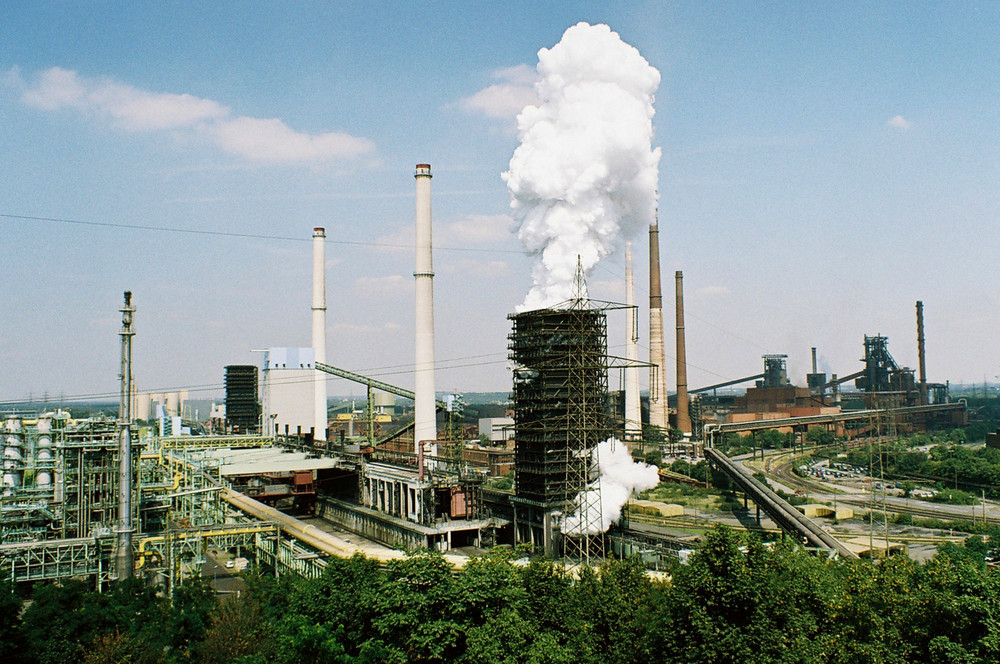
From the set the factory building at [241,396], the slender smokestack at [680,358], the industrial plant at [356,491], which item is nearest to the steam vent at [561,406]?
the industrial plant at [356,491]

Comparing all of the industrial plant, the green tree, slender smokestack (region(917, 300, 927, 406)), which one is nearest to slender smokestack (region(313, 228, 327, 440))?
the industrial plant

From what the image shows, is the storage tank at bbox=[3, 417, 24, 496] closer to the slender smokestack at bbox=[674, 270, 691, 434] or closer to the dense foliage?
the dense foliage

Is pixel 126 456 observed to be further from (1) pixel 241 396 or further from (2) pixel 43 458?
(1) pixel 241 396

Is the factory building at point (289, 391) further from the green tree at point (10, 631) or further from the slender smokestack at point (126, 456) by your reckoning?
the green tree at point (10, 631)

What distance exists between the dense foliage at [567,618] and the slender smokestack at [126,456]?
829cm

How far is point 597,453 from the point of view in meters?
42.6

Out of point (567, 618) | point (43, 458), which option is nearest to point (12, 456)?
point (43, 458)

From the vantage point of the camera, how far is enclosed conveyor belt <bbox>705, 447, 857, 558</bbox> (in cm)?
4150

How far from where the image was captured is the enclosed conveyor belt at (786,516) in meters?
41.5

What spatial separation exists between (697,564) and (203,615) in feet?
53.8

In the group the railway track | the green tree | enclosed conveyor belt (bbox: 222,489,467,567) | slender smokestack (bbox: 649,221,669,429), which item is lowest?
the railway track

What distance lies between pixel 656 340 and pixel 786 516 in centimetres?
4081

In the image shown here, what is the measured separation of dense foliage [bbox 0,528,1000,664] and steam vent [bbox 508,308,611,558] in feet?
52.9

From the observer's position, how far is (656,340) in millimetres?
87250
